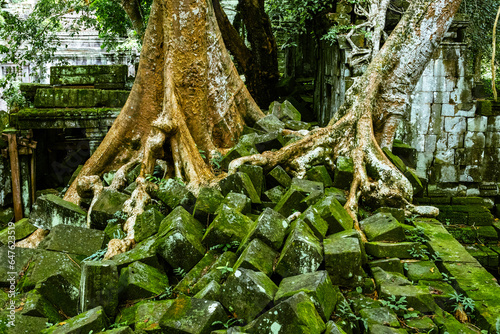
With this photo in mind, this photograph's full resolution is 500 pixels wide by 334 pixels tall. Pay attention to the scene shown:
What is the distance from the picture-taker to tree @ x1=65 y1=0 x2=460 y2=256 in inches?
176

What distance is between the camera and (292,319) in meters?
2.29

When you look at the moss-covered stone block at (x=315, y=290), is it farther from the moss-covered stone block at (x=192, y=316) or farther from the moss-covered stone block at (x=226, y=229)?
the moss-covered stone block at (x=226, y=229)

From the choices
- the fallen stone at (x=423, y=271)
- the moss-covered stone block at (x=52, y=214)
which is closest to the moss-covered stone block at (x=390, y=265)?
the fallen stone at (x=423, y=271)

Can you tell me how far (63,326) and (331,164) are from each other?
3081mm

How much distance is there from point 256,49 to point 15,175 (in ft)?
17.9

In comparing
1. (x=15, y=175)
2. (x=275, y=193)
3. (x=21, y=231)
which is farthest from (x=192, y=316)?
(x=15, y=175)

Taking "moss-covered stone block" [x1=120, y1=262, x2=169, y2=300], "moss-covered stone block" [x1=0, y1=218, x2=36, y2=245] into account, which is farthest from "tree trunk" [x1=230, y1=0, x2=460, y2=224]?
"moss-covered stone block" [x1=0, y1=218, x2=36, y2=245]

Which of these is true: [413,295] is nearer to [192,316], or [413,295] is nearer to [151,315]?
[192,316]

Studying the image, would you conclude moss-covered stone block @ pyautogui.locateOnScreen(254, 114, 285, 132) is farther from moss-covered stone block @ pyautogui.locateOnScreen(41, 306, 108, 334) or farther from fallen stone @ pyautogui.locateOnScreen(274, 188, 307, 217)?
moss-covered stone block @ pyautogui.locateOnScreen(41, 306, 108, 334)

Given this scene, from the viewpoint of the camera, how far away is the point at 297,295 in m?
2.37

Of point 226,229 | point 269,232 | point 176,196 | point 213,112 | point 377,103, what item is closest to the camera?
point 269,232

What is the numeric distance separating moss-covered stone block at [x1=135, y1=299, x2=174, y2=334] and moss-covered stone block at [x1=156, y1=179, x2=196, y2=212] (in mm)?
1305

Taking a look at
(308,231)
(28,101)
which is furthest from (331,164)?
(28,101)

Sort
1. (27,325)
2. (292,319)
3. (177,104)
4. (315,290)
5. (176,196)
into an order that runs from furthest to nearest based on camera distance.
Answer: (177,104)
(176,196)
(27,325)
(315,290)
(292,319)
